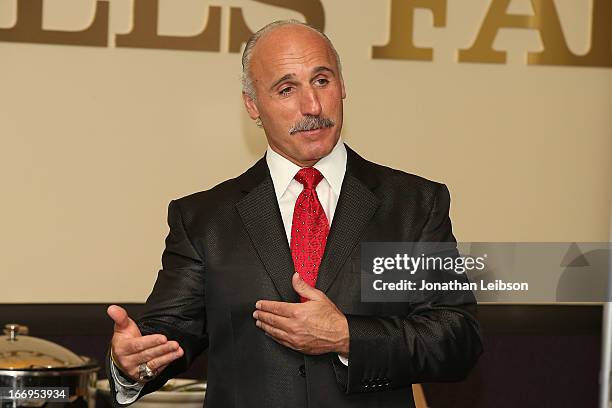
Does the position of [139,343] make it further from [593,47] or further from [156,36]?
[593,47]

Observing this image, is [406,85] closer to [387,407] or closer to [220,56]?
[220,56]

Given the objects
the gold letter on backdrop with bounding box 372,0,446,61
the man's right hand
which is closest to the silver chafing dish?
the man's right hand

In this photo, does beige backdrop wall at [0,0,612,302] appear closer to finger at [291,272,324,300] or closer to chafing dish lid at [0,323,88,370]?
chafing dish lid at [0,323,88,370]

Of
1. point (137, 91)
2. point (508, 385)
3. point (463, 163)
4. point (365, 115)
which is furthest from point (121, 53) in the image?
point (508, 385)

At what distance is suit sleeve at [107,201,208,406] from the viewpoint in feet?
7.14

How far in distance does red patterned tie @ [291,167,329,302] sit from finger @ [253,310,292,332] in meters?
→ 0.14

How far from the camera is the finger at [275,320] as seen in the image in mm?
1983

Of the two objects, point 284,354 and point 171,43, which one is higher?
point 171,43

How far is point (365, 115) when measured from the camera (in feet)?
13.3

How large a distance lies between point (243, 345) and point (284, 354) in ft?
0.27

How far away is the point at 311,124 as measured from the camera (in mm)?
2213

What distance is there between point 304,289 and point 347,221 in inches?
9.0

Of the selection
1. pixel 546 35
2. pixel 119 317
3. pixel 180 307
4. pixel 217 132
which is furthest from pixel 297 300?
pixel 546 35

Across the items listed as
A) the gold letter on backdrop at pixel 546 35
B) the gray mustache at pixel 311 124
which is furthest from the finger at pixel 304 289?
the gold letter on backdrop at pixel 546 35
